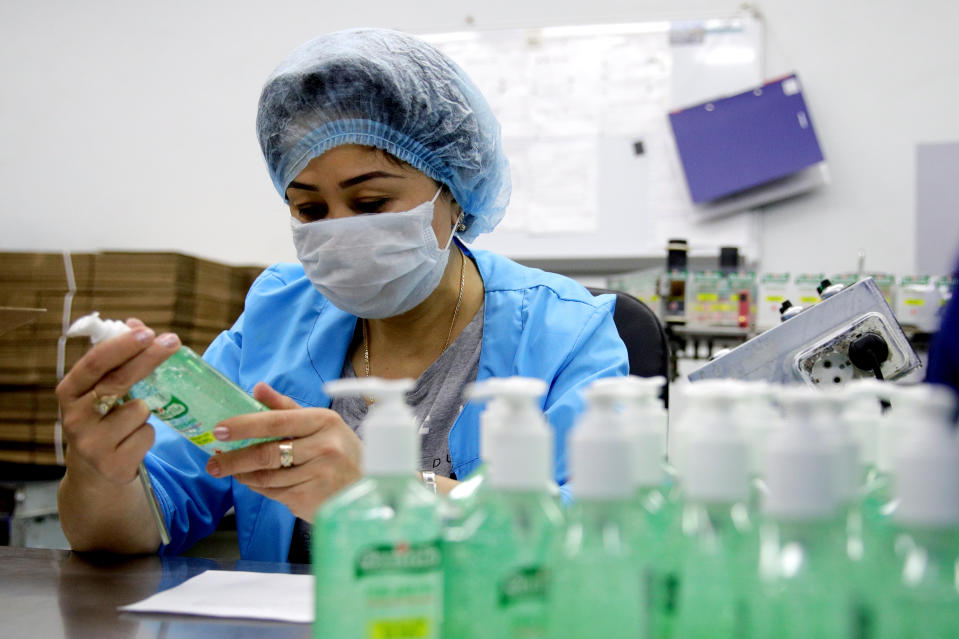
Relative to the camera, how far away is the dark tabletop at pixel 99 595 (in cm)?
79

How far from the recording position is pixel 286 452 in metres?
0.93

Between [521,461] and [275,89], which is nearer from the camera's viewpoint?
[521,461]

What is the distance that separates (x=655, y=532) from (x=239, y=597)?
0.59m

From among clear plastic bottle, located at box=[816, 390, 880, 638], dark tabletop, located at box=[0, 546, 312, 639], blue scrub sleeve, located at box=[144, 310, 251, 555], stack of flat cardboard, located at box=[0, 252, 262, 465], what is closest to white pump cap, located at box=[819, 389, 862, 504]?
clear plastic bottle, located at box=[816, 390, 880, 638]

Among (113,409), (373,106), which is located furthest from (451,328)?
(113,409)

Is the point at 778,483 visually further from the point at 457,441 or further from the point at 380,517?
the point at 457,441

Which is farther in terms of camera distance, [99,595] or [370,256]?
[370,256]

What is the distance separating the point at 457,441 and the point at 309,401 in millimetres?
274

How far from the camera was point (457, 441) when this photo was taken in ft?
4.15

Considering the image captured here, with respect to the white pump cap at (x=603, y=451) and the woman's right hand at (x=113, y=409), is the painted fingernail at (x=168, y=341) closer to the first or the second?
the woman's right hand at (x=113, y=409)

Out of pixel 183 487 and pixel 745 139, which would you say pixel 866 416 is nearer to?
pixel 183 487

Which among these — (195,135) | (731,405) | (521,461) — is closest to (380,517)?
(521,461)

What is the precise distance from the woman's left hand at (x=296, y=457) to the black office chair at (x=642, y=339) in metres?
0.67

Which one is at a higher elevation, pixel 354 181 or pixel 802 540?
pixel 354 181
